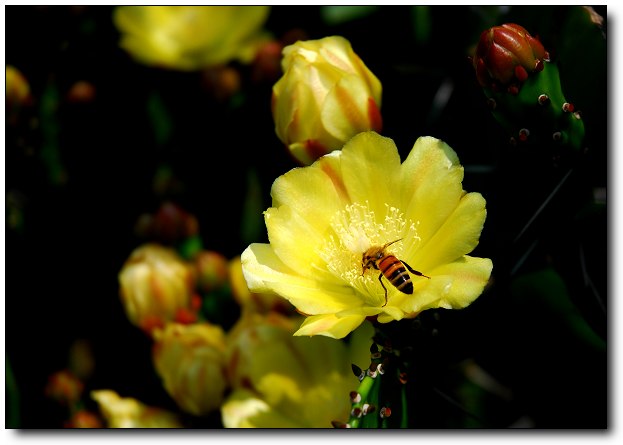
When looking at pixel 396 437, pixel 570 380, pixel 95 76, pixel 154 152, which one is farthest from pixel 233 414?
pixel 95 76

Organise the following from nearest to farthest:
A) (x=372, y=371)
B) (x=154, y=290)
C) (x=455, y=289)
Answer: (x=455, y=289)
(x=372, y=371)
(x=154, y=290)

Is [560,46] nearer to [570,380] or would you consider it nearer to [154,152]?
[570,380]

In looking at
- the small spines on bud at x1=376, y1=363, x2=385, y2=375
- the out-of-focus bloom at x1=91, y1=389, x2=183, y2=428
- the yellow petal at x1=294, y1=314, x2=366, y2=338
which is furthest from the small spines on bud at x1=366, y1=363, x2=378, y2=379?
the out-of-focus bloom at x1=91, y1=389, x2=183, y2=428

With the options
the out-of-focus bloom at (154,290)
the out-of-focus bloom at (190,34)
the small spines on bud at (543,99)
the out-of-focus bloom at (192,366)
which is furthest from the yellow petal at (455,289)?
the out-of-focus bloom at (190,34)

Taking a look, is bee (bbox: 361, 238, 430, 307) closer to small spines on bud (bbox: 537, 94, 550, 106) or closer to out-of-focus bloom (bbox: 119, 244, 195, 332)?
small spines on bud (bbox: 537, 94, 550, 106)

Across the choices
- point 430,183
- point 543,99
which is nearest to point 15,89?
point 430,183

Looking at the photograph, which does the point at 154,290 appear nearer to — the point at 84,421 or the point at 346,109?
the point at 84,421
